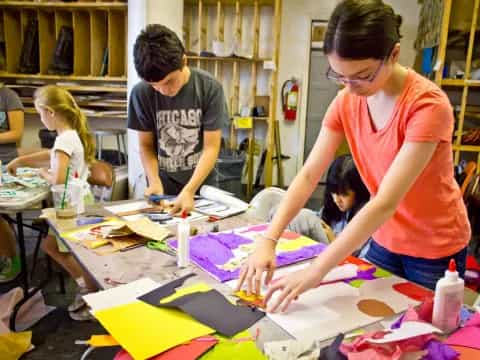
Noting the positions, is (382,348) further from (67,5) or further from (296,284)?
(67,5)

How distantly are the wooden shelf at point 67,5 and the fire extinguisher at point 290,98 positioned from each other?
2.02m

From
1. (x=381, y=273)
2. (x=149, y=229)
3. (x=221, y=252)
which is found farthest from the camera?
(x=149, y=229)

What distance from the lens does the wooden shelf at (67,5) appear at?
4051 mm

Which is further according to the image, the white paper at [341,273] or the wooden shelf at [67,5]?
the wooden shelf at [67,5]

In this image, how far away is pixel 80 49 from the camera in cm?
436

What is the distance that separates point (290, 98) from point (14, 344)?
396cm

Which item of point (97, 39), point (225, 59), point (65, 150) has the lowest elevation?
point (65, 150)

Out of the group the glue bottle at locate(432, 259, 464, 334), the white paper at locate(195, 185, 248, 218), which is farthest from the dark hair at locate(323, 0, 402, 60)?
the white paper at locate(195, 185, 248, 218)

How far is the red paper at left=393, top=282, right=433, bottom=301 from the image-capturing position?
1083 mm

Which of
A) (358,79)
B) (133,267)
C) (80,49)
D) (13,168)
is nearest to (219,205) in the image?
(133,267)

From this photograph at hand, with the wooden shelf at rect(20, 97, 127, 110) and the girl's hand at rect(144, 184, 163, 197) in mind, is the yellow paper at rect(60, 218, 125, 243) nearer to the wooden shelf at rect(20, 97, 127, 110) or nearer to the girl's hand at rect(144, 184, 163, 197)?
the girl's hand at rect(144, 184, 163, 197)

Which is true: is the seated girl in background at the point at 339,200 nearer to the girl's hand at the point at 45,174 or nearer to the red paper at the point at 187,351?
the red paper at the point at 187,351

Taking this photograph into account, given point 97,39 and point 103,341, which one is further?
point 97,39

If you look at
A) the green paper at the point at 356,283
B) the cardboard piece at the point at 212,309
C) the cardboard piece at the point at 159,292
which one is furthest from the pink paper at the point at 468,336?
the cardboard piece at the point at 159,292
